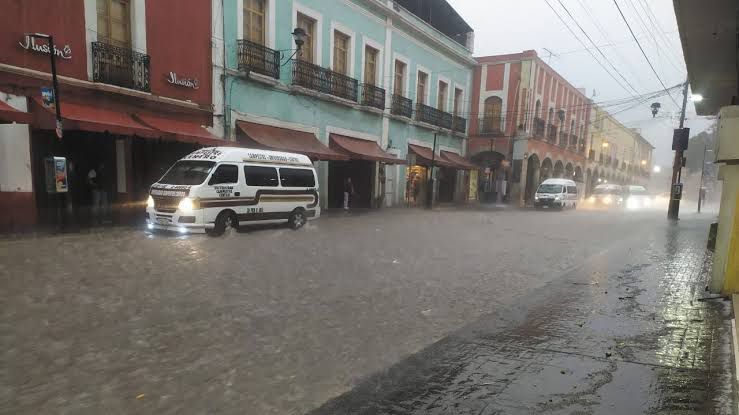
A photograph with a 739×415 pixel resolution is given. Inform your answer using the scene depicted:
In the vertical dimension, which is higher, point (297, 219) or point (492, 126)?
point (492, 126)

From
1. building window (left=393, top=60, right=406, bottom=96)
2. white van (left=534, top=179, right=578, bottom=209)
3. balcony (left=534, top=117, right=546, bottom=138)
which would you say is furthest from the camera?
balcony (left=534, top=117, right=546, bottom=138)

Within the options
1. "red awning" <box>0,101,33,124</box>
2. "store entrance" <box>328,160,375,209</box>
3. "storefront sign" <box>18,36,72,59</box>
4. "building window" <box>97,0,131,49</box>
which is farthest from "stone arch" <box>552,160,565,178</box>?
"red awning" <box>0,101,33,124</box>

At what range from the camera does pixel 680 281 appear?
23.7 ft

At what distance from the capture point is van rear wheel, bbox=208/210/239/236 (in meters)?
10.4

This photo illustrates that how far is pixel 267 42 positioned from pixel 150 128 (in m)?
6.21

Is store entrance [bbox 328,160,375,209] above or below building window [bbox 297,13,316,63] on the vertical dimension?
below

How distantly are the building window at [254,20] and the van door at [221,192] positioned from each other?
22.9 feet

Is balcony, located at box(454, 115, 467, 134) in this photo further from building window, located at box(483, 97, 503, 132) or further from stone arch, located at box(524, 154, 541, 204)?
stone arch, located at box(524, 154, 541, 204)

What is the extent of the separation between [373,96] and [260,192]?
11163 millimetres

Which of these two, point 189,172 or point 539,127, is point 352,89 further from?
point 539,127

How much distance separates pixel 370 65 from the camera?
2123cm

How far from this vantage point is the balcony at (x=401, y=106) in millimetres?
22609

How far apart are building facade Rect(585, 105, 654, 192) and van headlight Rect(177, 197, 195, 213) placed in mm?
35032

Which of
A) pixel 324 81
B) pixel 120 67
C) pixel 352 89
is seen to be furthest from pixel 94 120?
pixel 352 89
